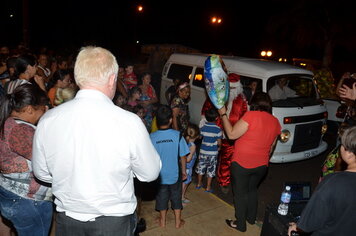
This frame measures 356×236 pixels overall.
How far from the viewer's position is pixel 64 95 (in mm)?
4379

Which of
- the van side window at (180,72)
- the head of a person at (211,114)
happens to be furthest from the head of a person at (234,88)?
the van side window at (180,72)

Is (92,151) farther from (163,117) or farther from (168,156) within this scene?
(168,156)

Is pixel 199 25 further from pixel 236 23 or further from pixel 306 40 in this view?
pixel 306 40

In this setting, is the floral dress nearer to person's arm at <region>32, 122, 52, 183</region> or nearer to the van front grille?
the van front grille

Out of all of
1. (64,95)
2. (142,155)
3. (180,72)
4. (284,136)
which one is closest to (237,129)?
(142,155)

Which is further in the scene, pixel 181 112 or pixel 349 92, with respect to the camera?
pixel 181 112

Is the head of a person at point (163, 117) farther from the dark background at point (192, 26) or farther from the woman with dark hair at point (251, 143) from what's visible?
the dark background at point (192, 26)

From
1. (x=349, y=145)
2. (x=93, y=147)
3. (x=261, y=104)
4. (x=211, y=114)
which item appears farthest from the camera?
(x=211, y=114)

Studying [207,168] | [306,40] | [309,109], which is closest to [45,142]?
[207,168]

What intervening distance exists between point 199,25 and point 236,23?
578cm

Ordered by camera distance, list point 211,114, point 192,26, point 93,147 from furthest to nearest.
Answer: point 192,26, point 211,114, point 93,147

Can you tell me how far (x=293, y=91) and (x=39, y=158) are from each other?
5.96 metres

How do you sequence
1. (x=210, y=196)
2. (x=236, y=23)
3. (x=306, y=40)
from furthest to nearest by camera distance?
1. (x=236, y=23)
2. (x=306, y=40)
3. (x=210, y=196)

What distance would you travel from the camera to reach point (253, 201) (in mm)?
3977
